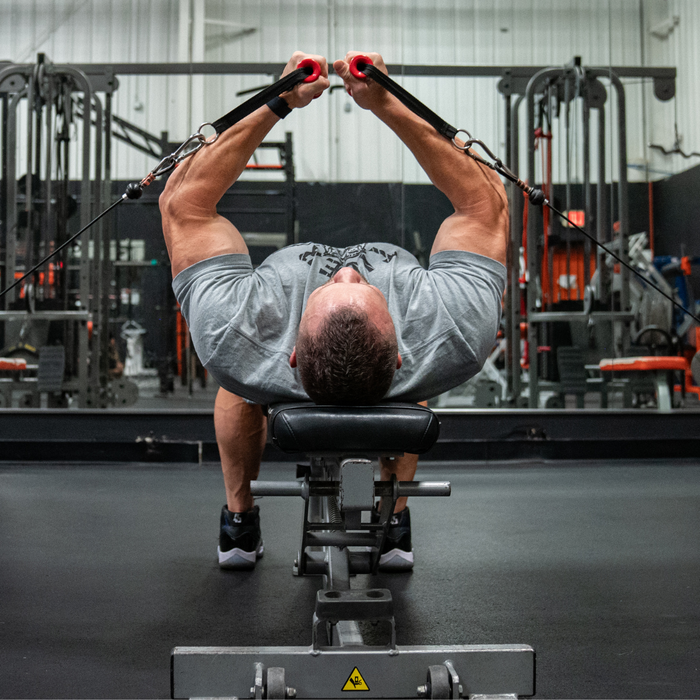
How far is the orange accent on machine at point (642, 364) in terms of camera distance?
3723 mm

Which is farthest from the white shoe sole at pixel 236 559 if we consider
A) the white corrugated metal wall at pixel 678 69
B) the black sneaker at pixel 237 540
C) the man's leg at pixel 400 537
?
the white corrugated metal wall at pixel 678 69

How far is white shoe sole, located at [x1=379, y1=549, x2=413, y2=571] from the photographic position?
5.40 ft

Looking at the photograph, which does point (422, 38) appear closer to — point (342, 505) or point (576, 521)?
point (576, 521)

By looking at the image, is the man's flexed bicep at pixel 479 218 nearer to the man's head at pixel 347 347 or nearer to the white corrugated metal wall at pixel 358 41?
the man's head at pixel 347 347

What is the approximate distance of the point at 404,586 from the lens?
155 cm

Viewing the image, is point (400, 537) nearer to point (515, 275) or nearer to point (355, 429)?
point (355, 429)

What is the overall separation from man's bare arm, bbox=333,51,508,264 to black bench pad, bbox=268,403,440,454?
43 centimetres

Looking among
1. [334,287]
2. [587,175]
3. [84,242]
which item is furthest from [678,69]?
[334,287]

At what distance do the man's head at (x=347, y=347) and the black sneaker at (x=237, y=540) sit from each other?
703 mm

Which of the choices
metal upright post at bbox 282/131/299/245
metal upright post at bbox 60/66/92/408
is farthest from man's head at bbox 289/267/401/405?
metal upright post at bbox 60/66/92/408

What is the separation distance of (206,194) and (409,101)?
0.43 m

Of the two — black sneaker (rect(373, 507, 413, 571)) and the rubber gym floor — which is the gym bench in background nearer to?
the rubber gym floor

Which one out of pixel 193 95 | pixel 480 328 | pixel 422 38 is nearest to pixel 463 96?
pixel 422 38

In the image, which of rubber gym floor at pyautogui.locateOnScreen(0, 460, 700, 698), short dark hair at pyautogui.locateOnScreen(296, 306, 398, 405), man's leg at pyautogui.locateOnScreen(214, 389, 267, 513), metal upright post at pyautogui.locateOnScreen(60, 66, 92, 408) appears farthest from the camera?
metal upright post at pyautogui.locateOnScreen(60, 66, 92, 408)
